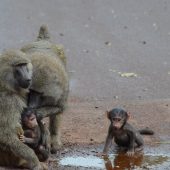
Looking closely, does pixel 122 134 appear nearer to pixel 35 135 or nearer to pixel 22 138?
pixel 35 135

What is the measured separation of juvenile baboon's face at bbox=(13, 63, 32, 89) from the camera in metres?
7.32

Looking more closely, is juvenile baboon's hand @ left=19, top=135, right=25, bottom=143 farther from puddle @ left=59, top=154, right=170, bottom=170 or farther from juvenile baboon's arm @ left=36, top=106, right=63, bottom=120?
puddle @ left=59, top=154, right=170, bottom=170

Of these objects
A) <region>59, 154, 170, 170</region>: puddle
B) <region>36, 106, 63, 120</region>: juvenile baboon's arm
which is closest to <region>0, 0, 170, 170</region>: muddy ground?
<region>59, 154, 170, 170</region>: puddle

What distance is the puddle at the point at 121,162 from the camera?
27.3 ft

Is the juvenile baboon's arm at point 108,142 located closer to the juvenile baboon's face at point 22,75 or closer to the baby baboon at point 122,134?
the baby baboon at point 122,134

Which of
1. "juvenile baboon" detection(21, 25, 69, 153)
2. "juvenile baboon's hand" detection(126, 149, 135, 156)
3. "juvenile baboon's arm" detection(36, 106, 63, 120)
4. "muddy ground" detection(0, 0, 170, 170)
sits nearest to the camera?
"juvenile baboon" detection(21, 25, 69, 153)

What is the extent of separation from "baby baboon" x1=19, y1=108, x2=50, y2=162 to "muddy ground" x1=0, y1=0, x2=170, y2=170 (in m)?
0.30

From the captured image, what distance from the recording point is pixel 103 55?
15.7m

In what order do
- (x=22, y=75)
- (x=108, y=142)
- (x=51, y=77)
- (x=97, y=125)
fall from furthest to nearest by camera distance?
1. (x=97, y=125)
2. (x=108, y=142)
3. (x=51, y=77)
4. (x=22, y=75)

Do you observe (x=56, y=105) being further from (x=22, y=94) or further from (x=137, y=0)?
(x=137, y=0)

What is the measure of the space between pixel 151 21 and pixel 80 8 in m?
2.28

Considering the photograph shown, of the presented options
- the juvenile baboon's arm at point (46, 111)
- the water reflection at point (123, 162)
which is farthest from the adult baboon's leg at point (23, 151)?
the water reflection at point (123, 162)

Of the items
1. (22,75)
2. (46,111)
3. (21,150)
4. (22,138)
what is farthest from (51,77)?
(21,150)

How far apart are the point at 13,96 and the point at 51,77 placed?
62 cm
